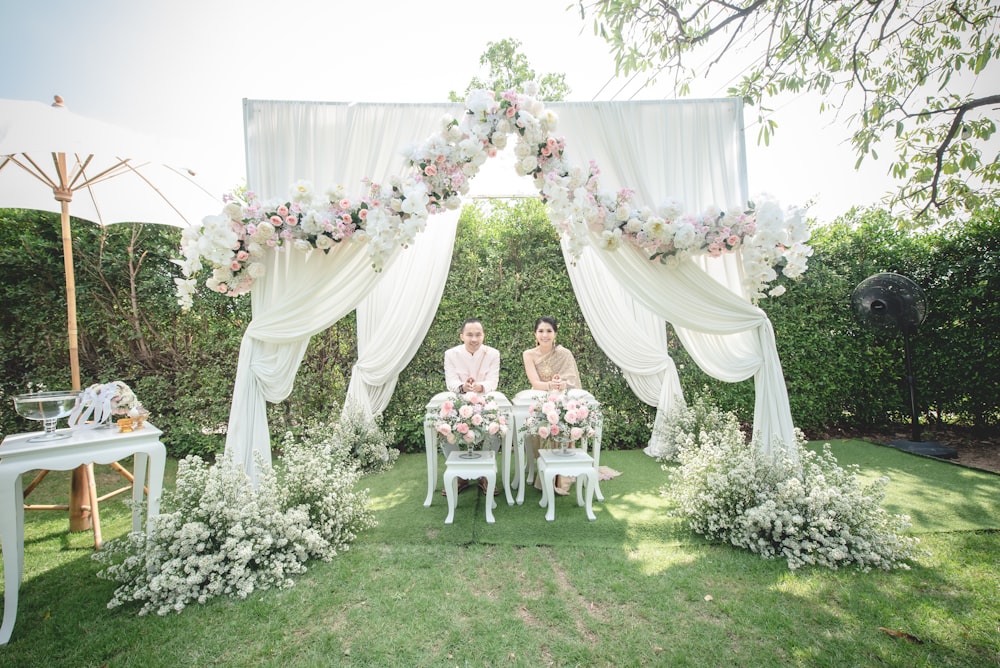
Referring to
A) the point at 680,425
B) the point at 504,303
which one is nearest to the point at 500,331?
the point at 504,303

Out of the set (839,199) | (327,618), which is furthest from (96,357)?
(839,199)

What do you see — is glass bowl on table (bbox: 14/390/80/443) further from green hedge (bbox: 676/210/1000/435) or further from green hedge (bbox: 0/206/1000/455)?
green hedge (bbox: 676/210/1000/435)

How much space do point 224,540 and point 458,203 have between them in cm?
288

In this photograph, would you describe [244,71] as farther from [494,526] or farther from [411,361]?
[494,526]

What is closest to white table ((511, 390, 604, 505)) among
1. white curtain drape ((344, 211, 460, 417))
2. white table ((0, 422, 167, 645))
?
white curtain drape ((344, 211, 460, 417))

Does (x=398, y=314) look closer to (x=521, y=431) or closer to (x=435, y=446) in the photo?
(x=435, y=446)

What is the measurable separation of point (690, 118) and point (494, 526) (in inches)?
152

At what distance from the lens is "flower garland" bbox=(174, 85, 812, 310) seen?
10.9ft

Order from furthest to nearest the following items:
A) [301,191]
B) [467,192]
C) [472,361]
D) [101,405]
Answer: [472,361]
[467,192]
[301,191]
[101,405]

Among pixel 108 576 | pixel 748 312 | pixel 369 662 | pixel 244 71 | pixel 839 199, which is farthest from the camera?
pixel 839 199

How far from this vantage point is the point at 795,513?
312 cm

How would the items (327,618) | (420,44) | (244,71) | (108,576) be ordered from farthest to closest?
(420,44) < (244,71) < (108,576) < (327,618)

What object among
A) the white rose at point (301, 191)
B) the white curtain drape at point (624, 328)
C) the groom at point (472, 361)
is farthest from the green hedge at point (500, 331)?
the white rose at point (301, 191)

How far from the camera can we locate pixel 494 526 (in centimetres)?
369
